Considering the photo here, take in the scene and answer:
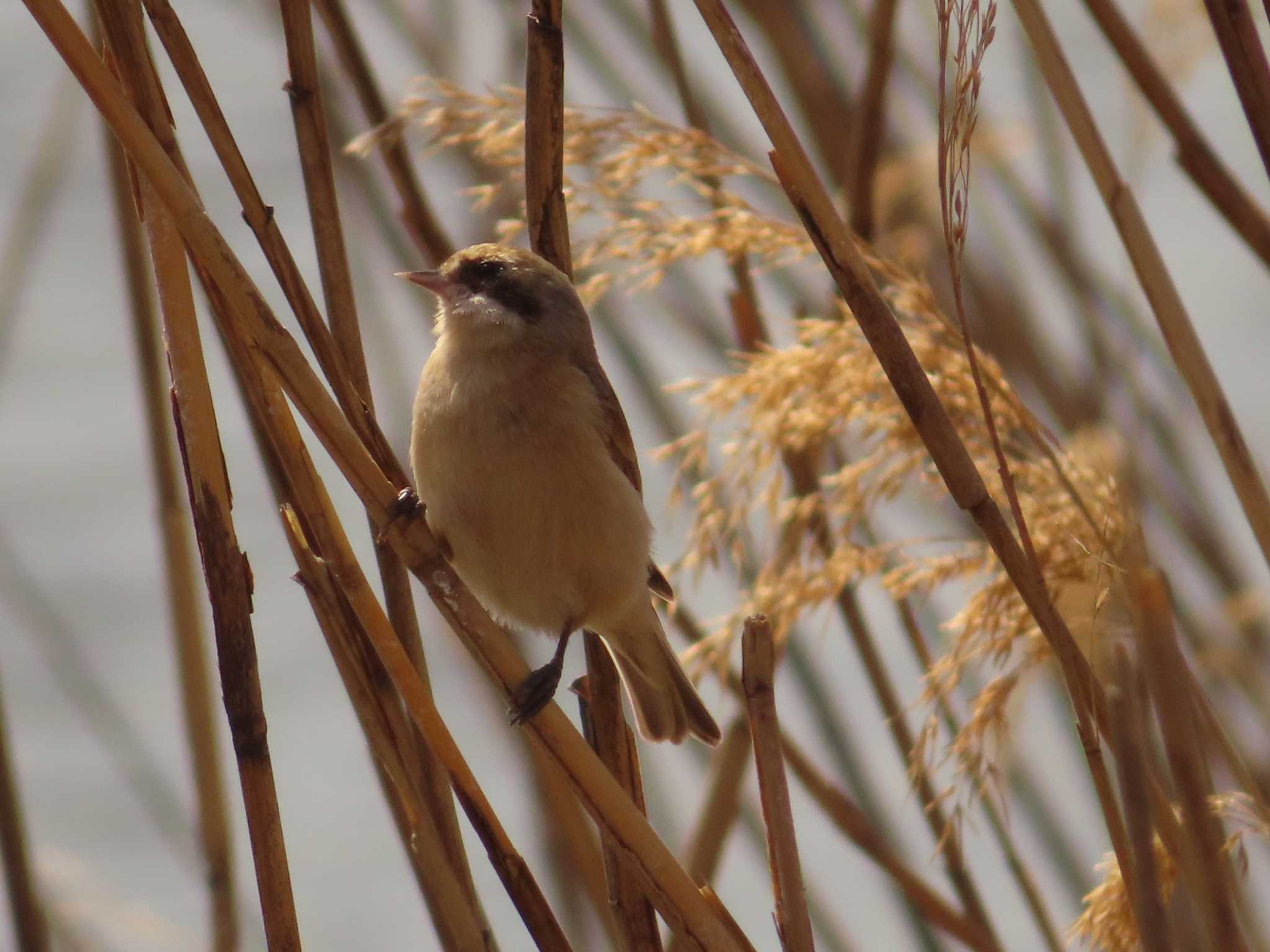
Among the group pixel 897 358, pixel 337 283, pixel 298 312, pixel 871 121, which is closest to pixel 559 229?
pixel 337 283

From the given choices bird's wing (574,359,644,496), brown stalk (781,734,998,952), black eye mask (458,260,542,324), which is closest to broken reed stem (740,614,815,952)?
brown stalk (781,734,998,952)

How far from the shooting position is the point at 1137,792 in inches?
45.8

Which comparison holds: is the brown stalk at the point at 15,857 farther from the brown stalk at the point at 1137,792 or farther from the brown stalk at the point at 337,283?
the brown stalk at the point at 1137,792

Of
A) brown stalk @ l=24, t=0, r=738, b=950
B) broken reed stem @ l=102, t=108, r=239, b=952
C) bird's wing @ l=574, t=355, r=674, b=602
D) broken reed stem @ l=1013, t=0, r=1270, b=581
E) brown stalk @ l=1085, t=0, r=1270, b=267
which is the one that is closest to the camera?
brown stalk @ l=24, t=0, r=738, b=950

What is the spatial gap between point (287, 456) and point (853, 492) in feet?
3.51

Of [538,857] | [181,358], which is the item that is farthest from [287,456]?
[538,857]

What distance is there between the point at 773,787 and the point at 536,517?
1043 mm

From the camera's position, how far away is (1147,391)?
2736 millimetres

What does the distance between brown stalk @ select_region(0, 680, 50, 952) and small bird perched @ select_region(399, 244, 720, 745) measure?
2.85ft

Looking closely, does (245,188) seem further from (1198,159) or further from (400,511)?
(1198,159)

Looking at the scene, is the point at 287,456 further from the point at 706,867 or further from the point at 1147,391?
the point at 1147,391

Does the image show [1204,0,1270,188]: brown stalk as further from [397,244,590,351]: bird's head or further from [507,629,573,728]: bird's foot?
[397,244,590,351]: bird's head

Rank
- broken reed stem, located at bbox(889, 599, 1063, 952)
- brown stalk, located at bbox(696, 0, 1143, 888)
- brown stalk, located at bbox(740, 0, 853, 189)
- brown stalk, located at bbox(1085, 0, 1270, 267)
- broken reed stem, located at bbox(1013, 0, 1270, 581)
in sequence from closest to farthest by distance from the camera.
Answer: brown stalk, located at bbox(696, 0, 1143, 888), broken reed stem, located at bbox(1013, 0, 1270, 581), brown stalk, located at bbox(1085, 0, 1270, 267), broken reed stem, located at bbox(889, 599, 1063, 952), brown stalk, located at bbox(740, 0, 853, 189)

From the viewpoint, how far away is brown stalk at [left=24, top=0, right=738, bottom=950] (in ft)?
4.87
